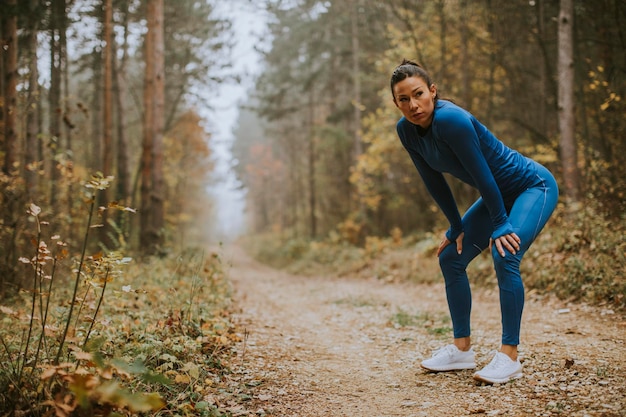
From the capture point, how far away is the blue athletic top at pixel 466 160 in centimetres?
300

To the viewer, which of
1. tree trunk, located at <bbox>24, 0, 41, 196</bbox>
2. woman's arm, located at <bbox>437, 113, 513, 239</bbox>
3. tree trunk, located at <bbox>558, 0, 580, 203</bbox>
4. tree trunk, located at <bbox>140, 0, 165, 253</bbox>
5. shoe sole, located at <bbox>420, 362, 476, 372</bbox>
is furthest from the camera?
tree trunk, located at <bbox>140, 0, 165, 253</bbox>

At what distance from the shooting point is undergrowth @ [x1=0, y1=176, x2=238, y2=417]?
7.00 feet

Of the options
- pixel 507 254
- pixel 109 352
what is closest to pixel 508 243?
pixel 507 254

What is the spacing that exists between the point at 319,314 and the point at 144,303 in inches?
97.2

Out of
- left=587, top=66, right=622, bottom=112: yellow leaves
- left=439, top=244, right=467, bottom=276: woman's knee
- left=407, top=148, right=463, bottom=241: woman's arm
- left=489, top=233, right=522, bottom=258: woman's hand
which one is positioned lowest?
left=439, top=244, right=467, bottom=276: woman's knee

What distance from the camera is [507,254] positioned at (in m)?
3.04

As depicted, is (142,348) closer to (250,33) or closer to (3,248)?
(3,248)

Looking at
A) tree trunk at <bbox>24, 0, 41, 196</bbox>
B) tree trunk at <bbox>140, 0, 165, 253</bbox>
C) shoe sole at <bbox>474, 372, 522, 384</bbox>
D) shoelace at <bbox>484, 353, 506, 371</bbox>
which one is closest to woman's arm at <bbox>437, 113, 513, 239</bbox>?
shoelace at <bbox>484, 353, 506, 371</bbox>

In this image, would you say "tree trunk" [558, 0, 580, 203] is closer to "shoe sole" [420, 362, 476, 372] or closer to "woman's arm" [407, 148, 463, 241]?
"woman's arm" [407, 148, 463, 241]

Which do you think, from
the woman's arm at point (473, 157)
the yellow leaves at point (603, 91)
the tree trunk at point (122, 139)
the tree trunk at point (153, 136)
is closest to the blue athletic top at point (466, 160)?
the woman's arm at point (473, 157)

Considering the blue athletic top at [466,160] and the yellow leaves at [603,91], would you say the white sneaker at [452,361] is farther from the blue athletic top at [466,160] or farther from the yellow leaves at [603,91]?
the yellow leaves at [603,91]

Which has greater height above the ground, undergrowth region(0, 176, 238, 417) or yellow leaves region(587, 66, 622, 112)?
yellow leaves region(587, 66, 622, 112)

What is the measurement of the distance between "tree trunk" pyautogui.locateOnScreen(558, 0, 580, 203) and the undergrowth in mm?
6972

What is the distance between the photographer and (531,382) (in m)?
3.02
